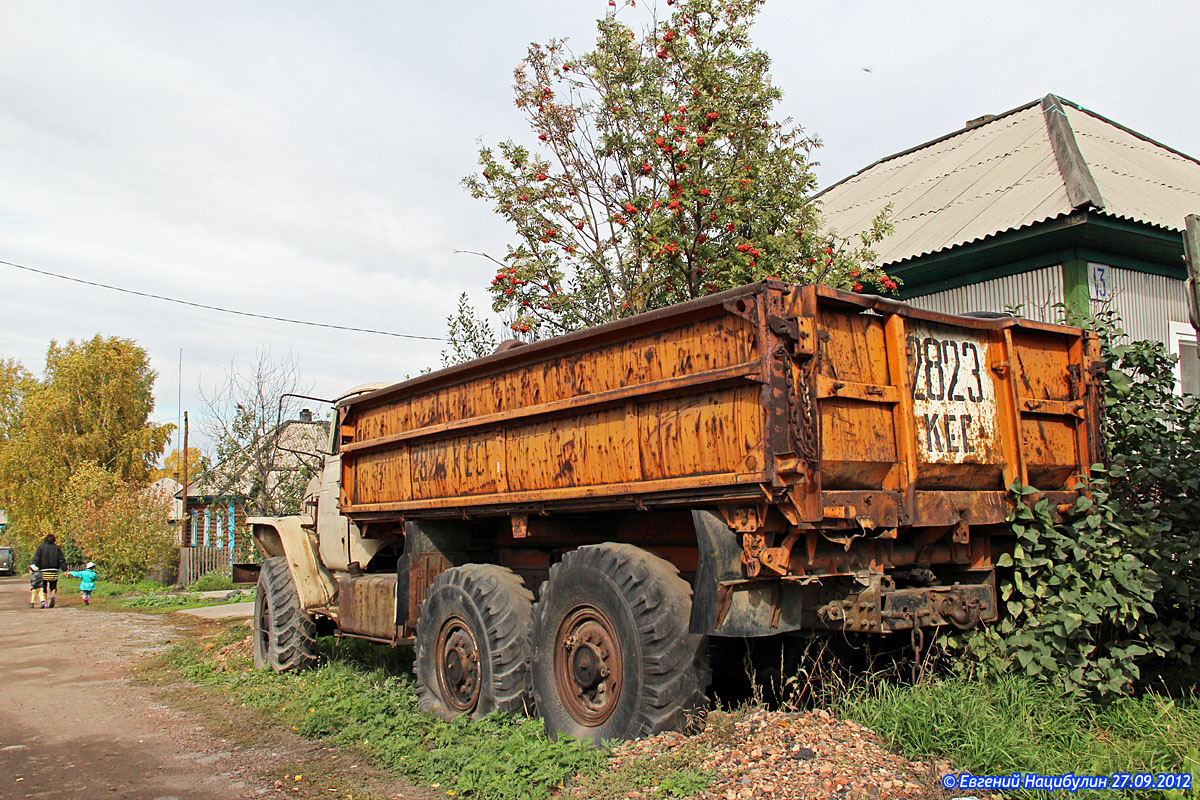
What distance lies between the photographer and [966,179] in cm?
1348

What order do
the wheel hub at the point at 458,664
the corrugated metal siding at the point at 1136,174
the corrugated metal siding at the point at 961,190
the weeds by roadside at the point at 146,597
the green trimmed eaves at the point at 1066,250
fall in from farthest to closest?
1. the weeds by roadside at the point at 146,597
2. the corrugated metal siding at the point at 961,190
3. the corrugated metal siding at the point at 1136,174
4. the green trimmed eaves at the point at 1066,250
5. the wheel hub at the point at 458,664

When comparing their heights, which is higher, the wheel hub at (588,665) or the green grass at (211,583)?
the wheel hub at (588,665)

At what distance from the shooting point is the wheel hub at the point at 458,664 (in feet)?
21.7

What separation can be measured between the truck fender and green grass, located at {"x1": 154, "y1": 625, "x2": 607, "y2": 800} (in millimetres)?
693

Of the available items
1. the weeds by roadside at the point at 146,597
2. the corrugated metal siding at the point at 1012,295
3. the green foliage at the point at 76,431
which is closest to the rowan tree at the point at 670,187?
the corrugated metal siding at the point at 1012,295

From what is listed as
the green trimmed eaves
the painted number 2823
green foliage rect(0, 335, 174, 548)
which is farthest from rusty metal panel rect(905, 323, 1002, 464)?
green foliage rect(0, 335, 174, 548)

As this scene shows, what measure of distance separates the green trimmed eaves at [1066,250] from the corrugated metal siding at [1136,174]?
19 centimetres

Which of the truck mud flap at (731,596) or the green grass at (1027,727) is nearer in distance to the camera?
the green grass at (1027,727)

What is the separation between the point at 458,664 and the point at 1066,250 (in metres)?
8.03

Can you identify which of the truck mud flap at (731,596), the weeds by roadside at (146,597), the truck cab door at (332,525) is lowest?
the weeds by roadside at (146,597)

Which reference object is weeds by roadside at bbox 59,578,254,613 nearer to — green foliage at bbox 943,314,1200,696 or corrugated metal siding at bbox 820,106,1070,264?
corrugated metal siding at bbox 820,106,1070,264

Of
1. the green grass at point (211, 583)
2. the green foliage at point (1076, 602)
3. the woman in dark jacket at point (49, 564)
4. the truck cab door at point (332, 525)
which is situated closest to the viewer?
the green foliage at point (1076, 602)

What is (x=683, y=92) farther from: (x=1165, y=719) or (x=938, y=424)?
(x=1165, y=719)

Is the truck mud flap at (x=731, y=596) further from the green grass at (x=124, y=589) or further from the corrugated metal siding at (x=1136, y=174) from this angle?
the green grass at (x=124, y=589)
